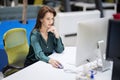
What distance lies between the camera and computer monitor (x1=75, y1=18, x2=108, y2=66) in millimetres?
1779

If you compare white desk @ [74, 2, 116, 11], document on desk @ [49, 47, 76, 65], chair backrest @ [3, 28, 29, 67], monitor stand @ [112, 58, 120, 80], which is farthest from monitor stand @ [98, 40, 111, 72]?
white desk @ [74, 2, 116, 11]

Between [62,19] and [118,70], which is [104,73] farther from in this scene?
[62,19]

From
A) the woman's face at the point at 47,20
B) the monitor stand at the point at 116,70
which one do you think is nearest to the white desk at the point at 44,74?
the monitor stand at the point at 116,70

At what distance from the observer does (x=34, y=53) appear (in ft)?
8.41

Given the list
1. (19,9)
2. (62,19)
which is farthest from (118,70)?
(19,9)

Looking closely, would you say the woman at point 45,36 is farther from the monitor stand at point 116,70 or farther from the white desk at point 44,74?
the monitor stand at point 116,70

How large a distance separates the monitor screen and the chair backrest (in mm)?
1219

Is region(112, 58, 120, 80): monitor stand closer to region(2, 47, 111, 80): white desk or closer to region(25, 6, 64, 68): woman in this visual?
region(2, 47, 111, 80): white desk

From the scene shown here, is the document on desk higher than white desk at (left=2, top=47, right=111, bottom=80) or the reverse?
higher

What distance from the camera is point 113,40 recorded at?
64.7 inches

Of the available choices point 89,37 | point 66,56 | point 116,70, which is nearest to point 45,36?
point 66,56

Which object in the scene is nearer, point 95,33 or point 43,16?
point 95,33

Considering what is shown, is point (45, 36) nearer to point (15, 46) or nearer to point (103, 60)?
point (15, 46)

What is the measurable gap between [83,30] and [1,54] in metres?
2.00
